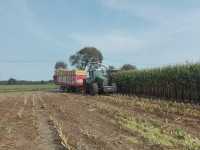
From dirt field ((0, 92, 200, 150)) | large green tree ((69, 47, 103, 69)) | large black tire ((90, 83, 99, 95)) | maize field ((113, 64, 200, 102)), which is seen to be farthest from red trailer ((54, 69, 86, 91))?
large green tree ((69, 47, 103, 69))

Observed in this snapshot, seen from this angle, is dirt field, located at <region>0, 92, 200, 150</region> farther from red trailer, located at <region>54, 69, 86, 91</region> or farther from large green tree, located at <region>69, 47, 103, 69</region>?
large green tree, located at <region>69, 47, 103, 69</region>

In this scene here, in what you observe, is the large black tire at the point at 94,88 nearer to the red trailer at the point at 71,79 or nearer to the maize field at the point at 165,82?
the maize field at the point at 165,82

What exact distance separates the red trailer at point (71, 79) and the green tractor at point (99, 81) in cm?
345

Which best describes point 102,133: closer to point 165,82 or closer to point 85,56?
point 165,82

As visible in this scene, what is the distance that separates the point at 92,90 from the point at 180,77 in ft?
27.3

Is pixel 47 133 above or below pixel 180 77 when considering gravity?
below

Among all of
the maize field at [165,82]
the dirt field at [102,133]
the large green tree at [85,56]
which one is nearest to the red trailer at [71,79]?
Result: the maize field at [165,82]

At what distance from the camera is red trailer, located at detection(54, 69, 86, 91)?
43719 millimetres

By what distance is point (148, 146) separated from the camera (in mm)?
10320

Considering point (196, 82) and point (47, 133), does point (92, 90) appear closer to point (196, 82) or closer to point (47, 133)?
point (196, 82)

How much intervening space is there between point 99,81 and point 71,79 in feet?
30.9

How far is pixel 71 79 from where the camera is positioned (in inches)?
1777

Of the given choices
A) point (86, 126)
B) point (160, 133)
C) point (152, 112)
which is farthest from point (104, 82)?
point (160, 133)

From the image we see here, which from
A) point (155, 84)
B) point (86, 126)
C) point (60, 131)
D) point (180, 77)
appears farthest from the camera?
point (155, 84)
